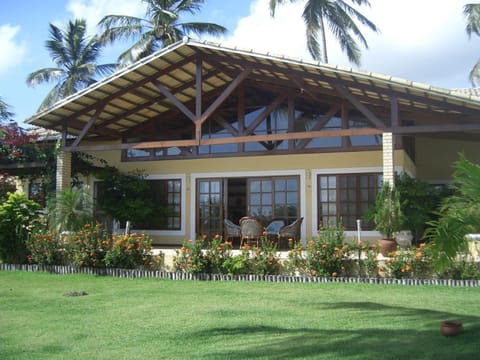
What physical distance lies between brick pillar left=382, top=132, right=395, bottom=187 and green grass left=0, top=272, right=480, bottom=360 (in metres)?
2.35

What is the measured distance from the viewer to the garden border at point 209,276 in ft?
29.7

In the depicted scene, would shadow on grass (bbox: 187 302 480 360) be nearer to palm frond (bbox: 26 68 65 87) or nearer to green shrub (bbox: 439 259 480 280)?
green shrub (bbox: 439 259 480 280)

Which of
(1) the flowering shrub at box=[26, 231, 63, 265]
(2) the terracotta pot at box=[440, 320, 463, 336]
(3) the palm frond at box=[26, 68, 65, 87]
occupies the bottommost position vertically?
(2) the terracotta pot at box=[440, 320, 463, 336]

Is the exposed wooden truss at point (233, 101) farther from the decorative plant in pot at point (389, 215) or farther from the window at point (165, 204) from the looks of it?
the window at point (165, 204)

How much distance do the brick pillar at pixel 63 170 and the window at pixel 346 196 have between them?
664 cm

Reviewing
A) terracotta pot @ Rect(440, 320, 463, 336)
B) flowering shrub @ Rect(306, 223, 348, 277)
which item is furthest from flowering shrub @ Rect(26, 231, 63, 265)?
terracotta pot @ Rect(440, 320, 463, 336)

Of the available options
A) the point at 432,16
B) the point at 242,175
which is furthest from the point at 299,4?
the point at 242,175

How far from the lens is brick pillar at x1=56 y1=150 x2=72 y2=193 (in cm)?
1348

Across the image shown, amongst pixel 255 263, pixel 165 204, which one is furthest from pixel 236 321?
pixel 165 204

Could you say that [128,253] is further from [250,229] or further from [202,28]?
[202,28]

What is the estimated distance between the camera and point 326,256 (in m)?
9.60

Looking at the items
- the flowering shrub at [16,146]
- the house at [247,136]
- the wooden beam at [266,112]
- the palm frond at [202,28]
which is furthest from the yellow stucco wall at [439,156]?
the palm frond at [202,28]

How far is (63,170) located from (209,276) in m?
5.60

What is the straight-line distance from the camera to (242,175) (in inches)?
572
